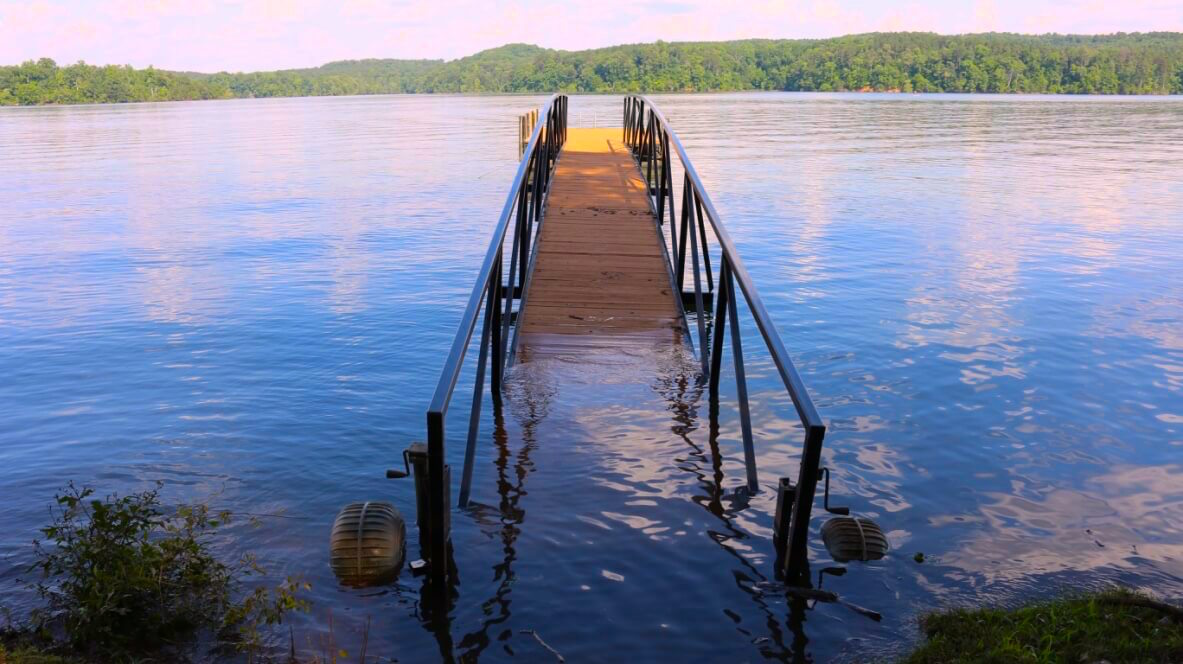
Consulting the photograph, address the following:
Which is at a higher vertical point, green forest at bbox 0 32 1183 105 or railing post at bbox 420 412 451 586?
green forest at bbox 0 32 1183 105

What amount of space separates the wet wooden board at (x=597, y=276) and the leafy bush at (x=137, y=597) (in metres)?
3.91

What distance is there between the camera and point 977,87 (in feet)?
437

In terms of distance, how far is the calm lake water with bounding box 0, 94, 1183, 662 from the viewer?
5047 millimetres

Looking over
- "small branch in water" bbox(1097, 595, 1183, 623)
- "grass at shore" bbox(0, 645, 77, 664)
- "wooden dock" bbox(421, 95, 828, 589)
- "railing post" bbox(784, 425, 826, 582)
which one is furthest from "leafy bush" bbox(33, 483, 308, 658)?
"small branch in water" bbox(1097, 595, 1183, 623)

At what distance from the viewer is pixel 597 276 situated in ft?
32.7

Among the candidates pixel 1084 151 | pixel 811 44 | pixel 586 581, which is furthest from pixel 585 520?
pixel 811 44

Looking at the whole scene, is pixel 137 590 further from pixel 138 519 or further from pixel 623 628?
pixel 623 628

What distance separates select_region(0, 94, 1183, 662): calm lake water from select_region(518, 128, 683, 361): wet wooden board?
744 mm

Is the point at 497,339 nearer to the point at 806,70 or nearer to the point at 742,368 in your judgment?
the point at 742,368

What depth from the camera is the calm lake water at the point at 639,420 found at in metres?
5.05

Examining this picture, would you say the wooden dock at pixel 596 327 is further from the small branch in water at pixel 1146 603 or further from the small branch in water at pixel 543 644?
the small branch in water at pixel 1146 603

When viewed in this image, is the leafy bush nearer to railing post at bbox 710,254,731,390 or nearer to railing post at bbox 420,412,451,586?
railing post at bbox 420,412,451,586

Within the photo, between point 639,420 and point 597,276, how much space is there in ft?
9.41

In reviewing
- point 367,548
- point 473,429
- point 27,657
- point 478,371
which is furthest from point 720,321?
point 27,657
